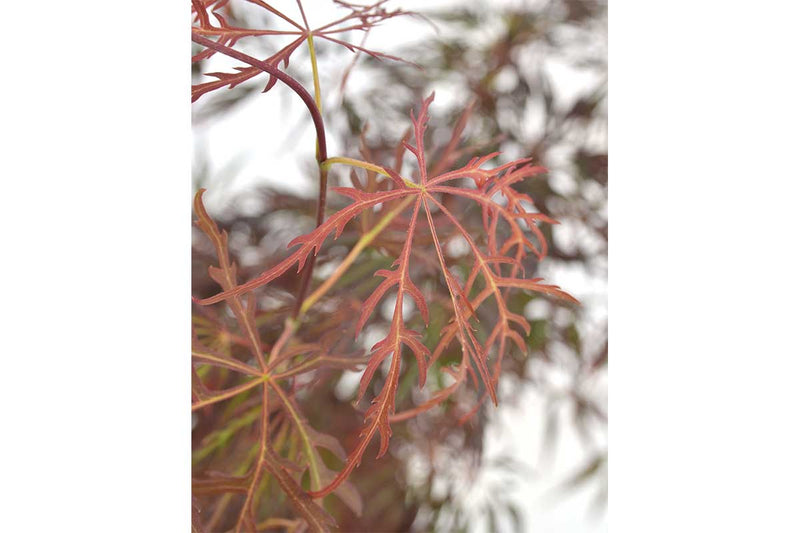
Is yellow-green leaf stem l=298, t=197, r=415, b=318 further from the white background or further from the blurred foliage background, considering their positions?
the white background

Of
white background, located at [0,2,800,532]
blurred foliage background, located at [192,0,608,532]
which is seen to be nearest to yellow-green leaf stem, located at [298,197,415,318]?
blurred foliage background, located at [192,0,608,532]

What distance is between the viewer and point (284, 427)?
1.82 ft

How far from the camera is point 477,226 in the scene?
2.08 ft

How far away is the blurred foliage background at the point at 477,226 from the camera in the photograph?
0.60 meters

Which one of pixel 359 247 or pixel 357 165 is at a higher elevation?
pixel 357 165

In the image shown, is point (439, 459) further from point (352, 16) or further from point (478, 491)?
point (352, 16)

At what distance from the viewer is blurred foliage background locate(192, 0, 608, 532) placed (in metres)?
0.60
